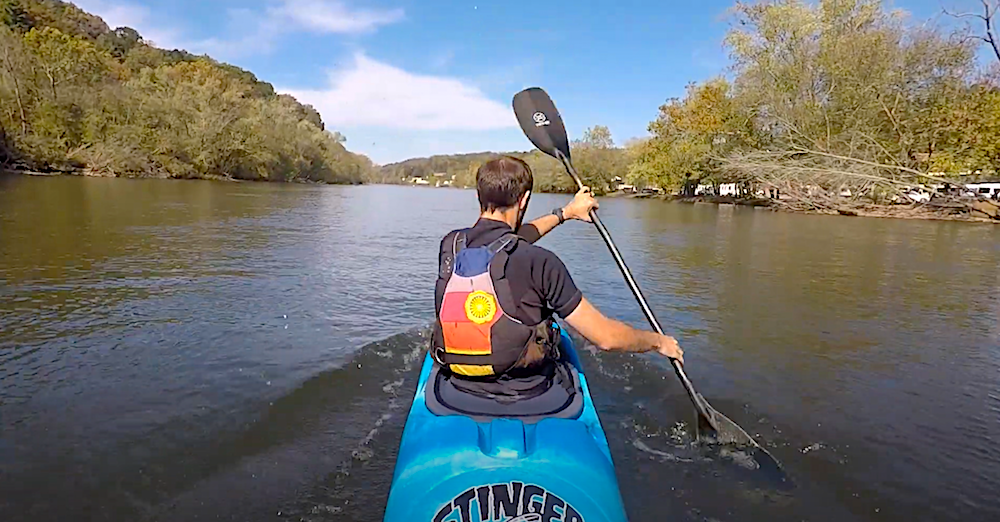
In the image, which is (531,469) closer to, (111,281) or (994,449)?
(994,449)

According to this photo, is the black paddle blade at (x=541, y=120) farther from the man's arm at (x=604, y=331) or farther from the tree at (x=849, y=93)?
the tree at (x=849, y=93)

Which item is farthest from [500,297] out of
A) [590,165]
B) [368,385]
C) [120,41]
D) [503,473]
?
[120,41]

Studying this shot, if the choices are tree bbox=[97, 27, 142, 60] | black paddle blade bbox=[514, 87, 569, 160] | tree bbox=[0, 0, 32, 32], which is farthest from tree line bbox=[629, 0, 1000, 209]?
tree bbox=[97, 27, 142, 60]

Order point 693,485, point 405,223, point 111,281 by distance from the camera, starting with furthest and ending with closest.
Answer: point 405,223
point 111,281
point 693,485

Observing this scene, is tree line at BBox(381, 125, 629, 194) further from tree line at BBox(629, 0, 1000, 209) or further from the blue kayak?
the blue kayak

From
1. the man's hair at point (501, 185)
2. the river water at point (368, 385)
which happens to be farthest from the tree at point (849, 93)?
the man's hair at point (501, 185)

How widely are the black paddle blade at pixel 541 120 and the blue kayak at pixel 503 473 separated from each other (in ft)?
10.2

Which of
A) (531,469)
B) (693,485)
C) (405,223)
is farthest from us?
(405,223)

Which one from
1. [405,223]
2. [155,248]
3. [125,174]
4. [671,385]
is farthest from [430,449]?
[125,174]

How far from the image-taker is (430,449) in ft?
7.28

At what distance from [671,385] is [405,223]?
15.6 m

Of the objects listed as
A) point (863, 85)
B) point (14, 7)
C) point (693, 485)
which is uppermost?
point (14, 7)

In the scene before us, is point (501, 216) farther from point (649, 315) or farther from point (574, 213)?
point (649, 315)

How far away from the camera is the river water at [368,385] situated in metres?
3.41
